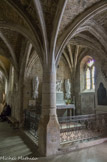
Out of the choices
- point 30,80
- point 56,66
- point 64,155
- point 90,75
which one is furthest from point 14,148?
point 90,75

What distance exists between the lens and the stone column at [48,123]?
12.9 ft

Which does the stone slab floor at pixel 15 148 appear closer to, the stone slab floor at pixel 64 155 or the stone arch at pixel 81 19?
the stone slab floor at pixel 64 155

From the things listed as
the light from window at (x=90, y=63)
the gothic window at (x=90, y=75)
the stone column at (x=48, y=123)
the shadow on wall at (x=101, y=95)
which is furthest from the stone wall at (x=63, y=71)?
the stone column at (x=48, y=123)

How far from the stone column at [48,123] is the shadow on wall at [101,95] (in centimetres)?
378

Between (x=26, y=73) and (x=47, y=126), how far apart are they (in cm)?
490

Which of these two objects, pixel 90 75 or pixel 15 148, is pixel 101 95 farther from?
pixel 15 148

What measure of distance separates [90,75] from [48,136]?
20.2 ft

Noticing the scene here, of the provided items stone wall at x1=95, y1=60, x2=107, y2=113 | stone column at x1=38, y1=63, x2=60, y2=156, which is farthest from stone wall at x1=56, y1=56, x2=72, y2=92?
stone column at x1=38, y1=63, x2=60, y2=156

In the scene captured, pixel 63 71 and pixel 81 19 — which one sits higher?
pixel 81 19

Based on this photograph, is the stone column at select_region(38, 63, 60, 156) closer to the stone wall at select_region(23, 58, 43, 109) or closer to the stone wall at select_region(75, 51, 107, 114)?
the stone wall at select_region(75, 51, 107, 114)

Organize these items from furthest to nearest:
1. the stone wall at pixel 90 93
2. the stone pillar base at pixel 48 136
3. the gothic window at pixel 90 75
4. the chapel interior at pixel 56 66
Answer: the gothic window at pixel 90 75
the stone wall at pixel 90 93
the chapel interior at pixel 56 66
the stone pillar base at pixel 48 136

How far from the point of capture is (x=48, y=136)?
3.95m

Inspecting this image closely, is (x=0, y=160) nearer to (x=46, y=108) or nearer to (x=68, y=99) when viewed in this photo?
(x=46, y=108)

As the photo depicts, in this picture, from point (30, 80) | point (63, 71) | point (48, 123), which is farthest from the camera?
point (63, 71)
